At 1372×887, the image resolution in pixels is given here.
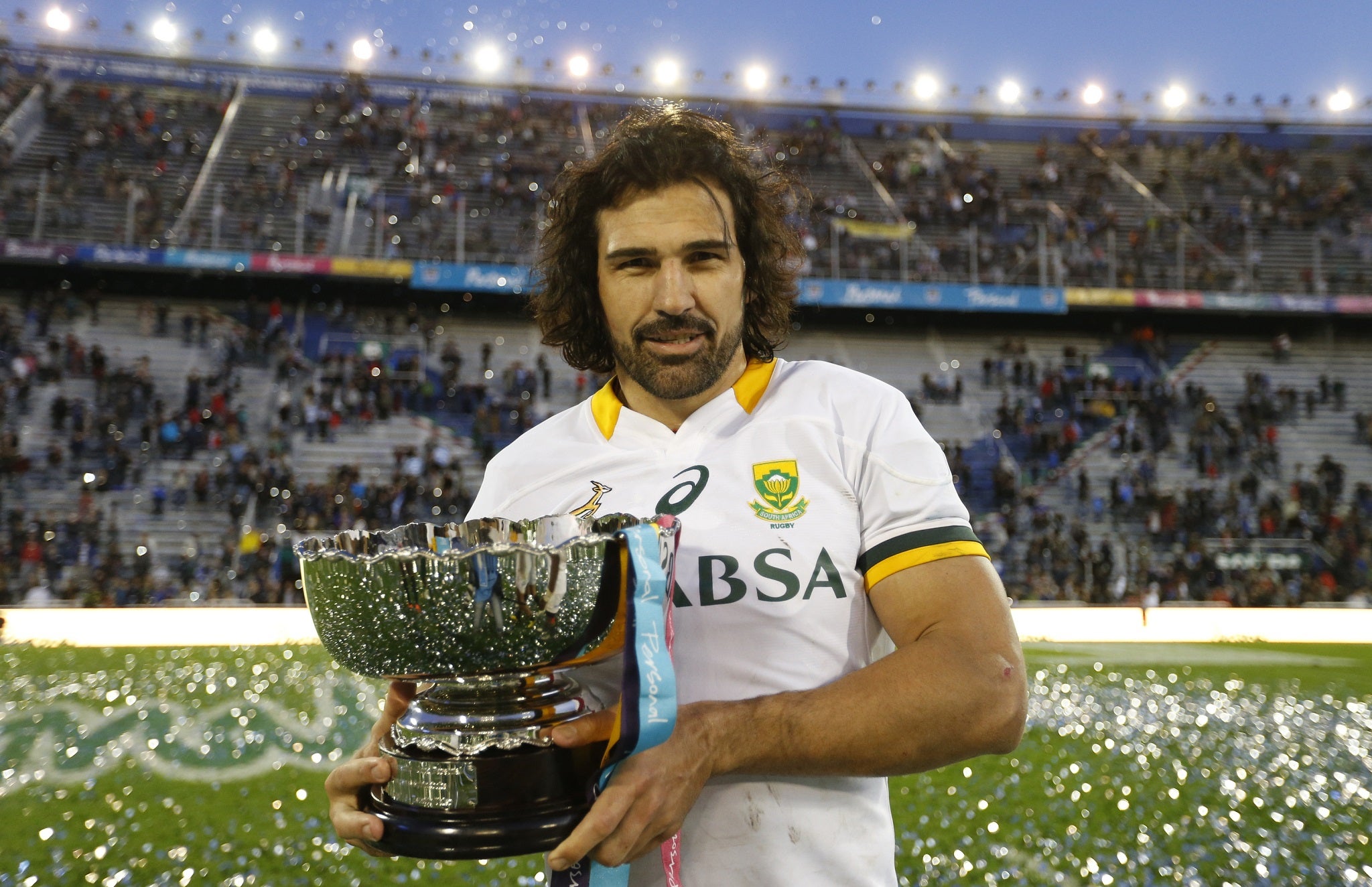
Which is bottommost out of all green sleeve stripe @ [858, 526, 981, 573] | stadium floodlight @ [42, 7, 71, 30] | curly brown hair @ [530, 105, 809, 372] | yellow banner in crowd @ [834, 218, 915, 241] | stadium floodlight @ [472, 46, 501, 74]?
green sleeve stripe @ [858, 526, 981, 573]

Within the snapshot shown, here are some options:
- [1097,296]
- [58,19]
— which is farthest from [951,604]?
[58,19]

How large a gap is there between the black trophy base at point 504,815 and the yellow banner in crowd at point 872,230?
23.2 meters

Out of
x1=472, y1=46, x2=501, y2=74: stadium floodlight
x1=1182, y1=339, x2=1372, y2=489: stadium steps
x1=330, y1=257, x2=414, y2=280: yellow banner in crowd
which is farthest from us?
x1=472, y1=46, x2=501, y2=74: stadium floodlight

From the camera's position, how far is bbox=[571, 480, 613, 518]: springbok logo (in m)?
1.78

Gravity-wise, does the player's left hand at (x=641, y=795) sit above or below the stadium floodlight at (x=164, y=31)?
below

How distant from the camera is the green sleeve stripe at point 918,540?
1545mm

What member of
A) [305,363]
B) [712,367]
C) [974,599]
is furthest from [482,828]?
[305,363]

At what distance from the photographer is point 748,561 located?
1.62 metres

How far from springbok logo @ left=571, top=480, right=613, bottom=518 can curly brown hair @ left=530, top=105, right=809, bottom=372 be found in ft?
1.62

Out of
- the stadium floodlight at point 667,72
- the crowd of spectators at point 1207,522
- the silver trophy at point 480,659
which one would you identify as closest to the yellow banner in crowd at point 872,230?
the crowd of spectators at point 1207,522

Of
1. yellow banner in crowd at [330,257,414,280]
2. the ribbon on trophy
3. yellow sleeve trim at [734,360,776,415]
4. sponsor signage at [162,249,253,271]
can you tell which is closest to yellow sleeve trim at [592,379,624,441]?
yellow sleeve trim at [734,360,776,415]

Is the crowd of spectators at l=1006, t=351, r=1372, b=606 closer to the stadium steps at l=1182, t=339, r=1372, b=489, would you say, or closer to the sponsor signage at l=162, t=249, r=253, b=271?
the stadium steps at l=1182, t=339, r=1372, b=489

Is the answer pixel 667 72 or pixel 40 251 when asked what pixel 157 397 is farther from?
pixel 667 72

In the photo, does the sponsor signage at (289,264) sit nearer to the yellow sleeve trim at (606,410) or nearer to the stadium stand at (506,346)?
the stadium stand at (506,346)
